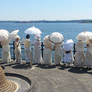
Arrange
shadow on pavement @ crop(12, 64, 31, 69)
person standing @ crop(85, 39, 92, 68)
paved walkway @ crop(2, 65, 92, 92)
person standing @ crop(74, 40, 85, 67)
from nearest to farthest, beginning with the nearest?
paved walkway @ crop(2, 65, 92, 92) < person standing @ crop(85, 39, 92, 68) < person standing @ crop(74, 40, 85, 67) < shadow on pavement @ crop(12, 64, 31, 69)

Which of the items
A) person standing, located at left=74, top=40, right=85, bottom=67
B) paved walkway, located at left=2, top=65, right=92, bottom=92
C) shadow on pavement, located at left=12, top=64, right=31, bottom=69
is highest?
person standing, located at left=74, top=40, right=85, bottom=67

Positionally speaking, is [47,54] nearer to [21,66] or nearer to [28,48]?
[28,48]

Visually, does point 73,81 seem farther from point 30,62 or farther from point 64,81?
point 30,62

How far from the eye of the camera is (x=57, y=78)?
1070cm

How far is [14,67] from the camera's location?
13000mm

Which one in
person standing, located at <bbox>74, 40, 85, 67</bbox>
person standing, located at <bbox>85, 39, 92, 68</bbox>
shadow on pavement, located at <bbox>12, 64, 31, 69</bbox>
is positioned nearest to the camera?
person standing, located at <bbox>85, 39, 92, 68</bbox>

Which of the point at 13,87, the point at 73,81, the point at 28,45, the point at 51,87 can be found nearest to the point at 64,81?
the point at 73,81

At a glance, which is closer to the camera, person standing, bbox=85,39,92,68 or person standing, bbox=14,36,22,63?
person standing, bbox=85,39,92,68

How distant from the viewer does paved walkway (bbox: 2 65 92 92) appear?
925 cm

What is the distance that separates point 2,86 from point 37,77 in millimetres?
2418

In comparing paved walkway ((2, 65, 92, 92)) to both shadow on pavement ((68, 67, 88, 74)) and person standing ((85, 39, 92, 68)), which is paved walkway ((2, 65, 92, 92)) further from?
person standing ((85, 39, 92, 68))

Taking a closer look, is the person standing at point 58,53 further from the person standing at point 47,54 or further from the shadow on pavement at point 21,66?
the shadow on pavement at point 21,66

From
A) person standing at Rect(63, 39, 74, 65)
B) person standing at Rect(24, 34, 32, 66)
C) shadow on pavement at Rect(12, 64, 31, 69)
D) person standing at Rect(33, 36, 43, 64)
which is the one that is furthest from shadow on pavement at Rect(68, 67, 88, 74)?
person standing at Rect(24, 34, 32, 66)

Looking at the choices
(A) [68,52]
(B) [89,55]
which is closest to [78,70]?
(B) [89,55]
